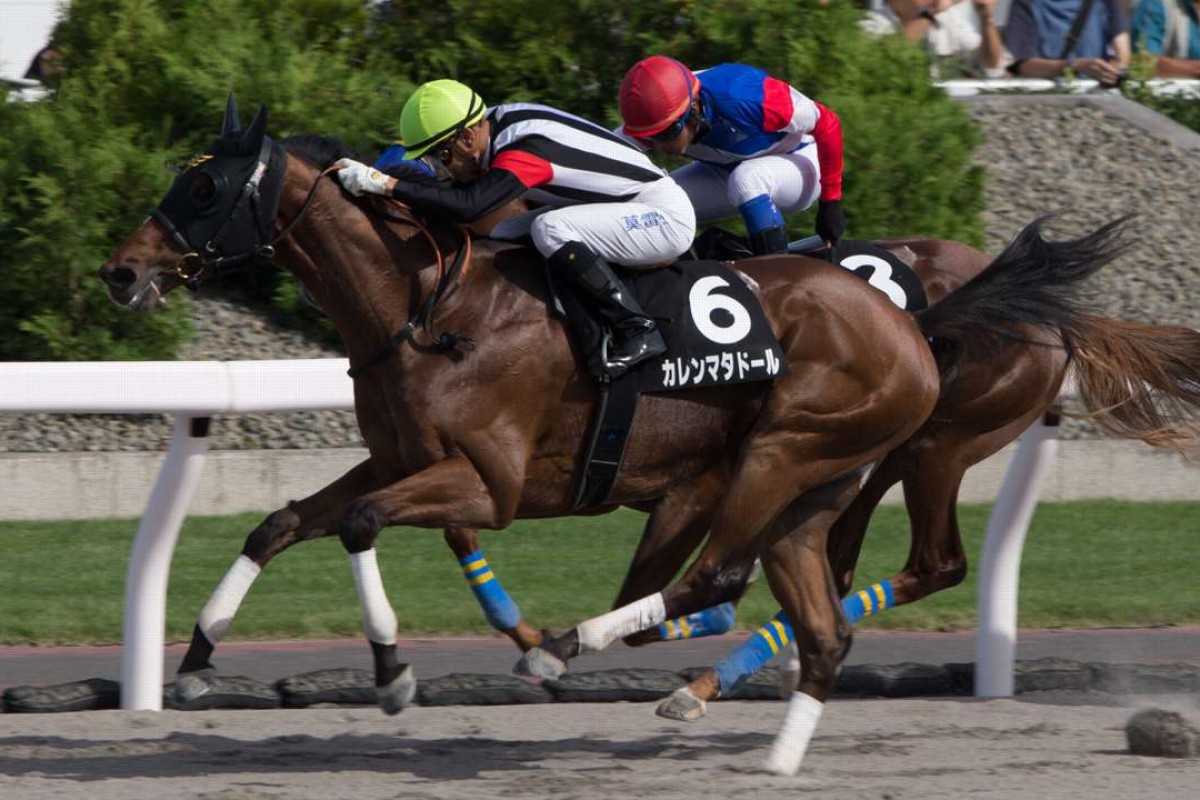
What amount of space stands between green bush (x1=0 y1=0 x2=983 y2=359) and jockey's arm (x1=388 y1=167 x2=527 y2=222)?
495cm

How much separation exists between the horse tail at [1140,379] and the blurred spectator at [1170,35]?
923 cm

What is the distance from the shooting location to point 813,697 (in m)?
5.44

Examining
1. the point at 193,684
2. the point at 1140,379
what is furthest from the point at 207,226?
the point at 1140,379

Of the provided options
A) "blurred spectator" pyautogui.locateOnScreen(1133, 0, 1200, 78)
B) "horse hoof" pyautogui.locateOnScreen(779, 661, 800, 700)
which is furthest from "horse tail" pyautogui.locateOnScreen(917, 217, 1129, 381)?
"blurred spectator" pyautogui.locateOnScreen(1133, 0, 1200, 78)

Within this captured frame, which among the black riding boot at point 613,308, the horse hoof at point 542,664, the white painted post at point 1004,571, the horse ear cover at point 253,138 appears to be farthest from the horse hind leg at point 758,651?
the horse ear cover at point 253,138

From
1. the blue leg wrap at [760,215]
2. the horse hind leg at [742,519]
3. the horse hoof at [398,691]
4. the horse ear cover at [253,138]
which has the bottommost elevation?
the horse hoof at [398,691]

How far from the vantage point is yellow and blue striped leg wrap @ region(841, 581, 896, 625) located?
6395 mm

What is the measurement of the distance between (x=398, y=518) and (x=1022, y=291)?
6.74 feet

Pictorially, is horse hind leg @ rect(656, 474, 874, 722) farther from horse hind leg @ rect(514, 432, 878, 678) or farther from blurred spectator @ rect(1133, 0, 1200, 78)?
blurred spectator @ rect(1133, 0, 1200, 78)

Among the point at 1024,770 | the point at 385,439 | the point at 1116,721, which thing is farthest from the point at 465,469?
the point at 1116,721

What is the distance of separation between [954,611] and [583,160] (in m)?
3.07

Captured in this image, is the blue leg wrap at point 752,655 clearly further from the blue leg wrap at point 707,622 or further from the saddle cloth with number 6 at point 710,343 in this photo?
the saddle cloth with number 6 at point 710,343

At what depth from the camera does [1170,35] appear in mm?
15453

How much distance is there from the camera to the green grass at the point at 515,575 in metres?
7.45
